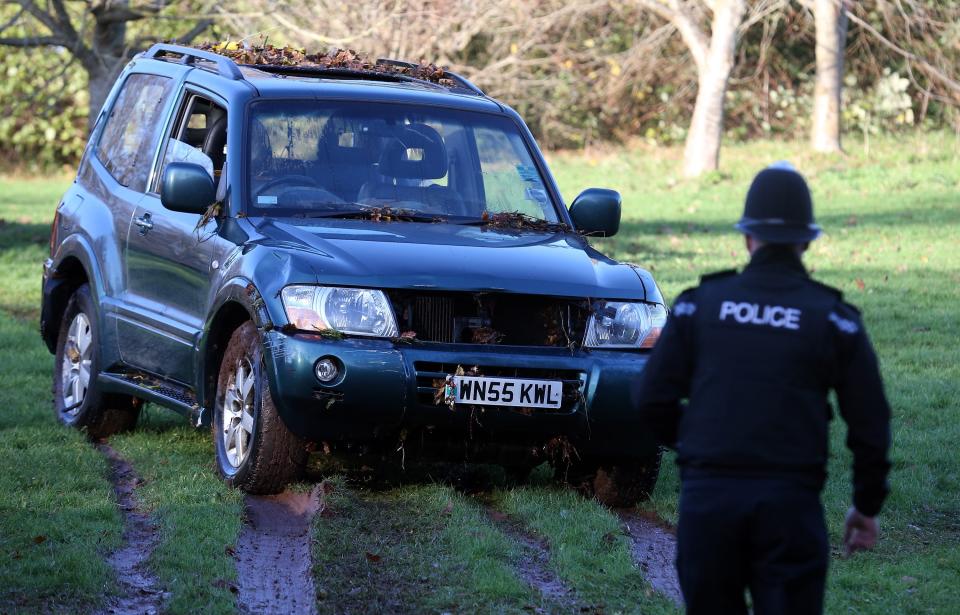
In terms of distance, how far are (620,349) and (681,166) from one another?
70.2 feet

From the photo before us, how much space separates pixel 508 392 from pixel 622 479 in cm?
94

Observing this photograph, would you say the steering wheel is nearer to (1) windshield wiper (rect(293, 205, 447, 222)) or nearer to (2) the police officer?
(1) windshield wiper (rect(293, 205, 447, 222))

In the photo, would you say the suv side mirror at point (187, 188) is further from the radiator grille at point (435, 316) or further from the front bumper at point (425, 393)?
the radiator grille at point (435, 316)

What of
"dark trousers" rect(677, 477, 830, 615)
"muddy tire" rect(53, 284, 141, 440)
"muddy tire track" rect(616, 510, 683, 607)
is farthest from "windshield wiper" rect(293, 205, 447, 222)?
"dark trousers" rect(677, 477, 830, 615)

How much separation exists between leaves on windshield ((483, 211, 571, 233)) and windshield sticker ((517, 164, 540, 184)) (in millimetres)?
318

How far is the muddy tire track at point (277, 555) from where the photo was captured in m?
5.43

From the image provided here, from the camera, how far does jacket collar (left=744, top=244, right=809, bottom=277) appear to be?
12.3ft

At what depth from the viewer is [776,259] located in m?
3.75

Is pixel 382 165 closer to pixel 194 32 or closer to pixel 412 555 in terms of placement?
pixel 412 555

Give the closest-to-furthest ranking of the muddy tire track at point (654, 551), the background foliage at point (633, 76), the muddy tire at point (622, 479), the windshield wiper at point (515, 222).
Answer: the muddy tire track at point (654, 551) → the muddy tire at point (622, 479) → the windshield wiper at point (515, 222) → the background foliage at point (633, 76)

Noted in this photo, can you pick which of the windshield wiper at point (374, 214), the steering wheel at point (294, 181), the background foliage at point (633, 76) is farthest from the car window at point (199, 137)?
the background foliage at point (633, 76)

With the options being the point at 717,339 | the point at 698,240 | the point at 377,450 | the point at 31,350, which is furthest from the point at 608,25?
the point at 717,339

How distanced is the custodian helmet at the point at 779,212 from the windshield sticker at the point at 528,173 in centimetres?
401

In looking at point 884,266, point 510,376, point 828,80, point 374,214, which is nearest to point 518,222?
point 374,214
